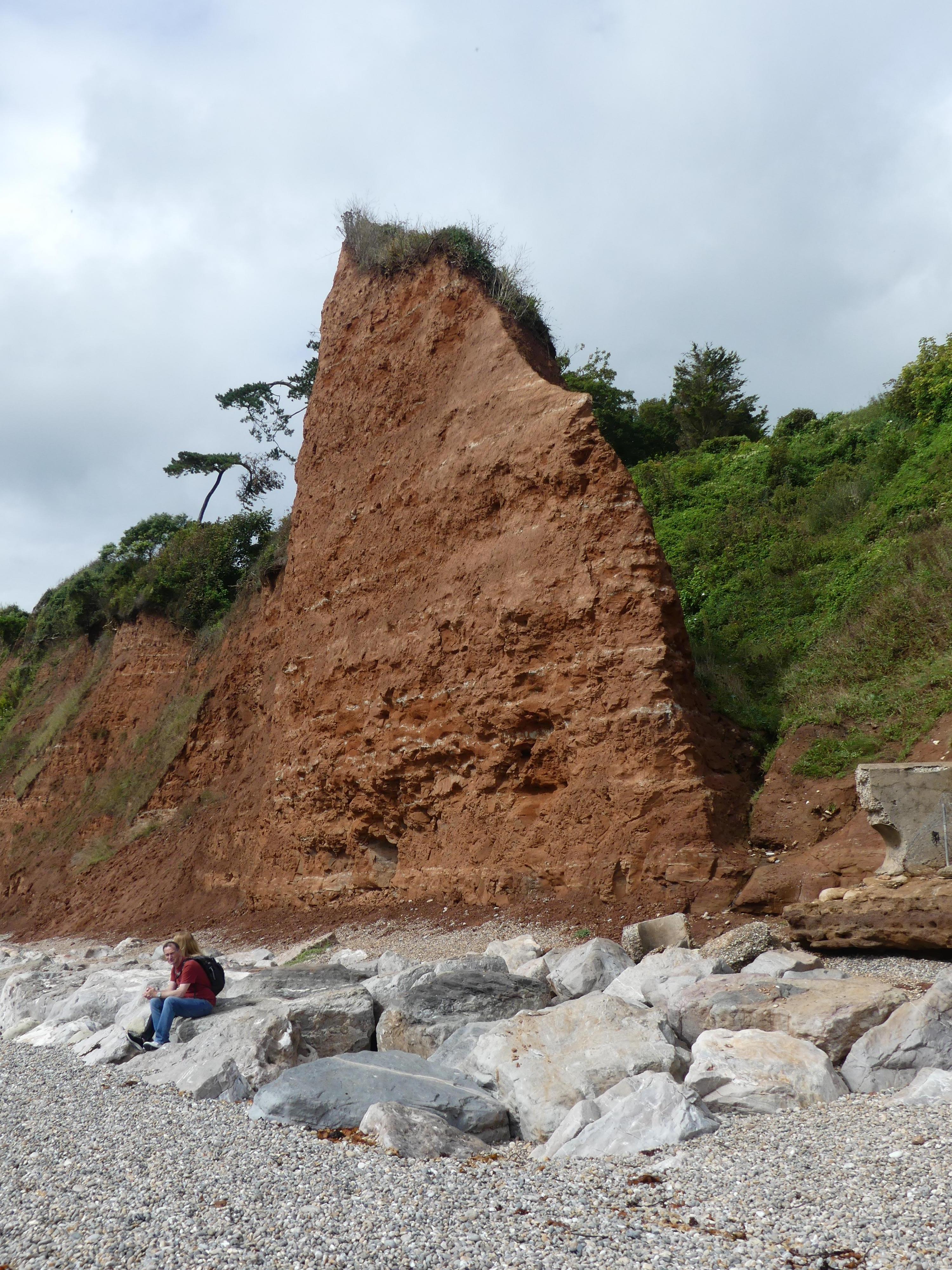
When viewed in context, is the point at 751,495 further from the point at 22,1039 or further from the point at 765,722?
the point at 22,1039

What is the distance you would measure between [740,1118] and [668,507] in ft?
52.3

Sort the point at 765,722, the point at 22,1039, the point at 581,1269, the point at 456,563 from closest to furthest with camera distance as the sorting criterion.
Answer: the point at 581,1269, the point at 22,1039, the point at 765,722, the point at 456,563

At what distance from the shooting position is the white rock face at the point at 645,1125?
4.36m

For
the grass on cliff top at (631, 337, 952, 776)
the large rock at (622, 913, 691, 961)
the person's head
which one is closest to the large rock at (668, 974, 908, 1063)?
the large rock at (622, 913, 691, 961)

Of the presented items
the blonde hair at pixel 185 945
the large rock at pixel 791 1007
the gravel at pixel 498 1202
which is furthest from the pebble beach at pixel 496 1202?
the blonde hair at pixel 185 945

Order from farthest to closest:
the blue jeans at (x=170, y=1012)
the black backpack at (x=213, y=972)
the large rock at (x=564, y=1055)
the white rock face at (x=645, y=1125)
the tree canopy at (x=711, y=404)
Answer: the tree canopy at (x=711, y=404)
the black backpack at (x=213, y=972)
the blue jeans at (x=170, y=1012)
the large rock at (x=564, y=1055)
the white rock face at (x=645, y=1125)

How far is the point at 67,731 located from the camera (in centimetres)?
2491

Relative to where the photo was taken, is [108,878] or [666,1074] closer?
[666,1074]

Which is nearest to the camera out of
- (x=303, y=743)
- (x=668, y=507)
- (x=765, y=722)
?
(x=765, y=722)

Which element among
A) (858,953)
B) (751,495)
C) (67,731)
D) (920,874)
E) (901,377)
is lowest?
(858,953)

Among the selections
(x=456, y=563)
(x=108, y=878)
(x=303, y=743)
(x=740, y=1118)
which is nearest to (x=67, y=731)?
(x=108, y=878)

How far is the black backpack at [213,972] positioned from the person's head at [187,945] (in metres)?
0.08

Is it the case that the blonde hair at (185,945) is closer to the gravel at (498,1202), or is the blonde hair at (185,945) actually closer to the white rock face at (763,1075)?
the gravel at (498,1202)

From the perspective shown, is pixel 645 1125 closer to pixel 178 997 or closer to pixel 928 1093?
pixel 928 1093
